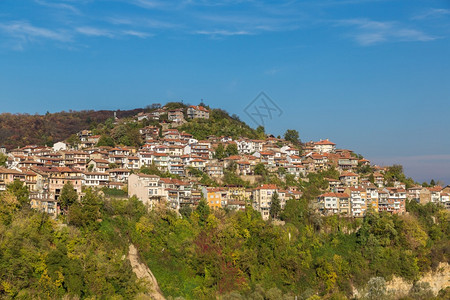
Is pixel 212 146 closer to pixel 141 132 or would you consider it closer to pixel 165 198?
pixel 141 132

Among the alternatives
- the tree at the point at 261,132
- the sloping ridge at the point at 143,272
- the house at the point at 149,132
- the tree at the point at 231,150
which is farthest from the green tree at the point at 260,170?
the sloping ridge at the point at 143,272

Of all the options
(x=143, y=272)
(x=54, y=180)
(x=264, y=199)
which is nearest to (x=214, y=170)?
(x=264, y=199)

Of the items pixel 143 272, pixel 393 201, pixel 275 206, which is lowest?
pixel 143 272

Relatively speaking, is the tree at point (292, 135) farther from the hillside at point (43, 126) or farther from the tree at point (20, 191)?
the tree at point (20, 191)

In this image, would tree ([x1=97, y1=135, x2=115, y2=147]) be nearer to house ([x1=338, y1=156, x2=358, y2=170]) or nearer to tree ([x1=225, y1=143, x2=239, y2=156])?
tree ([x1=225, y1=143, x2=239, y2=156])

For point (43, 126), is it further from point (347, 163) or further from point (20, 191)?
point (347, 163)

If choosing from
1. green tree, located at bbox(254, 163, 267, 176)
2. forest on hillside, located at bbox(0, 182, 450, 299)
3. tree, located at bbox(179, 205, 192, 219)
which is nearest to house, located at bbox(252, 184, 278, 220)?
forest on hillside, located at bbox(0, 182, 450, 299)
